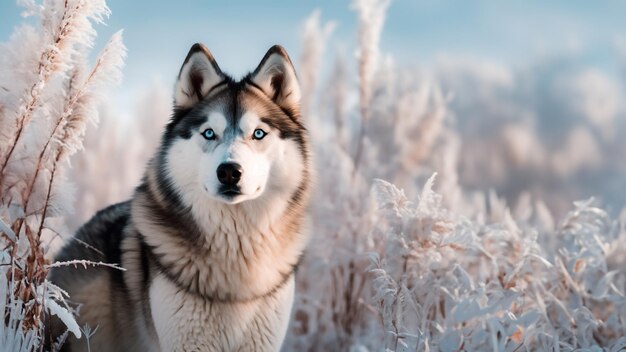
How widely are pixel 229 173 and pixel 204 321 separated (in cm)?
74

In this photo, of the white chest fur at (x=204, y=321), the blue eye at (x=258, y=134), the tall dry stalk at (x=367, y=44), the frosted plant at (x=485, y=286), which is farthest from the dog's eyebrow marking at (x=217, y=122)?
the tall dry stalk at (x=367, y=44)

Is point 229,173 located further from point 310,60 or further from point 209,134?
point 310,60

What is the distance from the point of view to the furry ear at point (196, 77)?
10.8ft

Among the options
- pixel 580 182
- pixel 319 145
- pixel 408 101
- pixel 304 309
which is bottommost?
pixel 304 309

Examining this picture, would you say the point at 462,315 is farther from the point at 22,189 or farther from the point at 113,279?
the point at 22,189

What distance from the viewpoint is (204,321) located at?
2994 millimetres

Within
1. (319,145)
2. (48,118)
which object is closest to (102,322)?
(48,118)

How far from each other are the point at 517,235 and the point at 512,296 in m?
0.95

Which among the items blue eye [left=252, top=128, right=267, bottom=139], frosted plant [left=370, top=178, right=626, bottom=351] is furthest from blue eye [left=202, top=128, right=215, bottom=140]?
frosted plant [left=370, top=178, right=626, bottom=351]

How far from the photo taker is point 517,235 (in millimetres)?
4270

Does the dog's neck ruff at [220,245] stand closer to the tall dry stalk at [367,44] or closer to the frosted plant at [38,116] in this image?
the frosted plant at [38,116]

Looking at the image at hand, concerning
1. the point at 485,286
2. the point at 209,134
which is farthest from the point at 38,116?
the point at 485,286

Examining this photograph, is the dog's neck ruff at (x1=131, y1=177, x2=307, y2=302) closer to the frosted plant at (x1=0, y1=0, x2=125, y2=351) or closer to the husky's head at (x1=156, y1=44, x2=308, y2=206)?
the husky's head at (x1=156, y1=44, x2=308, y2=206)

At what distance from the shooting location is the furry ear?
3285 mm
